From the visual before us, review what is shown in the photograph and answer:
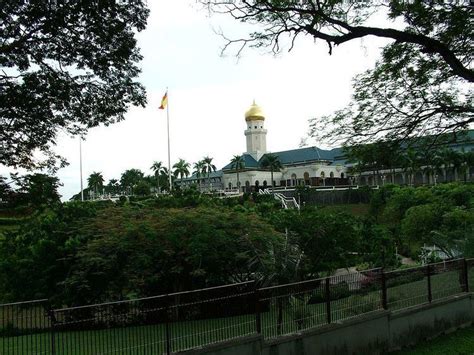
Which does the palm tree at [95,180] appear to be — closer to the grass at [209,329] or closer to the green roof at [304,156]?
the green roof at [304,156]

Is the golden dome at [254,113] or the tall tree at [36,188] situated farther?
the golden dome at [254,113]

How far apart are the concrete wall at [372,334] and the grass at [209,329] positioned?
6.7 inches

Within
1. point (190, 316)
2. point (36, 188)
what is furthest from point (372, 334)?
point (36, 188)

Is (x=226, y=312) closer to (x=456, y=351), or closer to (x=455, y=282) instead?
(x=456, y=351)

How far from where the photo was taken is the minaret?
119 meters

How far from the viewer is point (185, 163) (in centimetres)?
10294

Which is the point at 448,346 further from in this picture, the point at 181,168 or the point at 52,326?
the point at 181,168

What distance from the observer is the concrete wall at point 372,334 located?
942 centimetres

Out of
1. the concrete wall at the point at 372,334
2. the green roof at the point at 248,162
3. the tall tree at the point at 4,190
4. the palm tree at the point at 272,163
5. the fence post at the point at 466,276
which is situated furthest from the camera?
the green roof at the point at 248,162

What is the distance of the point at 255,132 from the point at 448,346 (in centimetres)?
10833

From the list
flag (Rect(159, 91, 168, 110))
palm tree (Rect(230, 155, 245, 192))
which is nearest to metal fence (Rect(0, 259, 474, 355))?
flag (Rect(159, 91, 168, 110))

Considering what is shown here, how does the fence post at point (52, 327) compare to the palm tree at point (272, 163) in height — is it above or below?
below

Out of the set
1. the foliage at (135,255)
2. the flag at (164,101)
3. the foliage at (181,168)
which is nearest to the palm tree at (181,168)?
the foliage at (181,168)

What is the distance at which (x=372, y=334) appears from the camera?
11727 mm
